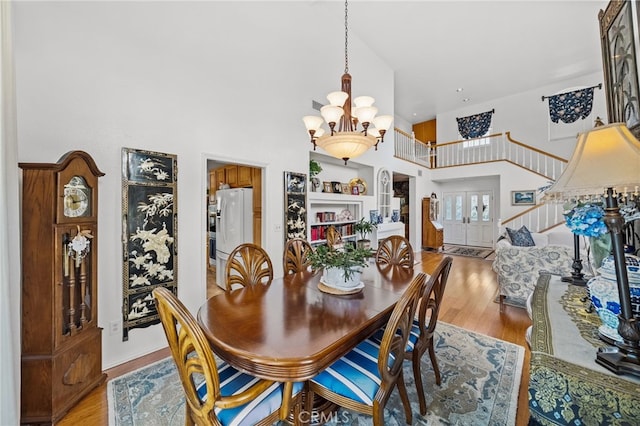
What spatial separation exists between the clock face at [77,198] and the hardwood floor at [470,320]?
4.47 feet

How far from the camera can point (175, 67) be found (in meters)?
2.68

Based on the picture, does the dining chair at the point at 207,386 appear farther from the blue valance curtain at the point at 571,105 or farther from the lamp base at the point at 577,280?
the blue valance curtain at the point at 571,105

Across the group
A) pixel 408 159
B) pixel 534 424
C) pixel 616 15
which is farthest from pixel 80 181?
pixel 408 159

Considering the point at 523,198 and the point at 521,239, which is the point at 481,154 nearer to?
the point at 523,198

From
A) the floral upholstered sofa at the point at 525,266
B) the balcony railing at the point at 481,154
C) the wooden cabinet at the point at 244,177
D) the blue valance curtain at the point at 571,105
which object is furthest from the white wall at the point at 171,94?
the blue valance curtain at the point at 571,105

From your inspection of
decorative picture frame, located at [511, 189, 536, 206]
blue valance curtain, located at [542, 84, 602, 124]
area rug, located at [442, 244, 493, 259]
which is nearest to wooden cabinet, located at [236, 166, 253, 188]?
area rug, located at [442, 244, 493, 259]

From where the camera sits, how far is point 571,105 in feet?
21.2

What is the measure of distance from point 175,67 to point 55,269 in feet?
7.08

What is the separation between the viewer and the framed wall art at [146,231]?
2.35 meters

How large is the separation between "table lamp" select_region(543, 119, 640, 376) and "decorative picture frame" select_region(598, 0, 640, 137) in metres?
0.69

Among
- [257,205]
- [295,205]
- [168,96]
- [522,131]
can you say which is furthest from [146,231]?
[522,131]

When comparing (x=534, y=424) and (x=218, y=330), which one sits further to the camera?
(x=218, y=330)

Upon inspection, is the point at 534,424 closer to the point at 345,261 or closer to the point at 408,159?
the point at 345,261

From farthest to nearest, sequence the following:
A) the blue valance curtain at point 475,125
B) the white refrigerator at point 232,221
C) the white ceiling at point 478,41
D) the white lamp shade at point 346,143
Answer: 1. the blue valance curtain at point 475,125
2. the white ceiling at point 478,41
3. the white refrigerator at point 232,221
4. the white lamp shade at point 346,143
